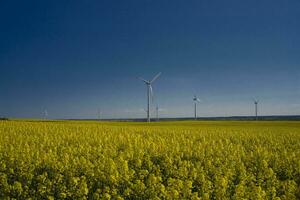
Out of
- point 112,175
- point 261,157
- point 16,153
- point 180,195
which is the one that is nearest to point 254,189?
point 180,195

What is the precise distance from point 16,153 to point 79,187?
5.46 m

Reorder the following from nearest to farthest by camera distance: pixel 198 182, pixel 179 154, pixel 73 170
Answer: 1. pixel 198 182
2. pixel 73 170
3. pixel 179 154

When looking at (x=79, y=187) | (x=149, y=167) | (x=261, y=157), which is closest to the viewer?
(x=79, y=187)

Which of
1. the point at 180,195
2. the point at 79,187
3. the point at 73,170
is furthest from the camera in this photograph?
the point at 73,170

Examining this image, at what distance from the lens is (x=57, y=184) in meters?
13.2

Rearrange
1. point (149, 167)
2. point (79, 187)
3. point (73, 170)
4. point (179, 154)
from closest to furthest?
point (79, 187)
point (73, 170)
point (149, 167)
point (179, 154)

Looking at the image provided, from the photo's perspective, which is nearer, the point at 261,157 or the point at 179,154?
the point at 261,157

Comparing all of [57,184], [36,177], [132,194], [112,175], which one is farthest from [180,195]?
[36,177]

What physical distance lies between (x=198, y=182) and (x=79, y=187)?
3.79 metres

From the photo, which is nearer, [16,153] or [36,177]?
[36,177]

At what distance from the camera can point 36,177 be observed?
14.6 metres

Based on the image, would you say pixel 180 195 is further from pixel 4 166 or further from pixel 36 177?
pixel 4 166

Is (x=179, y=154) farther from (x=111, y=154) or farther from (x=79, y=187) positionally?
(x=79, y=187)

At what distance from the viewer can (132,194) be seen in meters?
12.0
